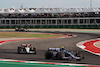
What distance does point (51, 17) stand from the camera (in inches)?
3430

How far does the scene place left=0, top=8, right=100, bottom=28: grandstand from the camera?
82562 millimetres

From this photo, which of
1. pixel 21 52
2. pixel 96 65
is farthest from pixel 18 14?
pixel 96 65

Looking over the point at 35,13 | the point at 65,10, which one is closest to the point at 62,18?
the point at 65,10

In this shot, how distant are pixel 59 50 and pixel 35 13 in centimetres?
7498

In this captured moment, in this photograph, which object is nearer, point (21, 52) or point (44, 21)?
point (21, 52)

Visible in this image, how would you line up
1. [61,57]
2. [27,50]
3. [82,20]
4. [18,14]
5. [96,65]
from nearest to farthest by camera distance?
1. [96,65]
2. [61,57]
3. [27,50]
4. [82,20]
5. [18,14]

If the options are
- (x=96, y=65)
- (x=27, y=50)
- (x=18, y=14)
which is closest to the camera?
(x=96, y=65)

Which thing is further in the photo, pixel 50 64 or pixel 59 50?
pixel 59 50

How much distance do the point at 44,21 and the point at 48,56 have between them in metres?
75.0

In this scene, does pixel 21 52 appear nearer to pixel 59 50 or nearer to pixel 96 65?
pixel 59 50

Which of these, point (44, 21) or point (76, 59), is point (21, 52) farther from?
point (44, 21)

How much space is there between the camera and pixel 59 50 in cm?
1362

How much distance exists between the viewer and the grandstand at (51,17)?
82.6 m

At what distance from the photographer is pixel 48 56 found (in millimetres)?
13445
